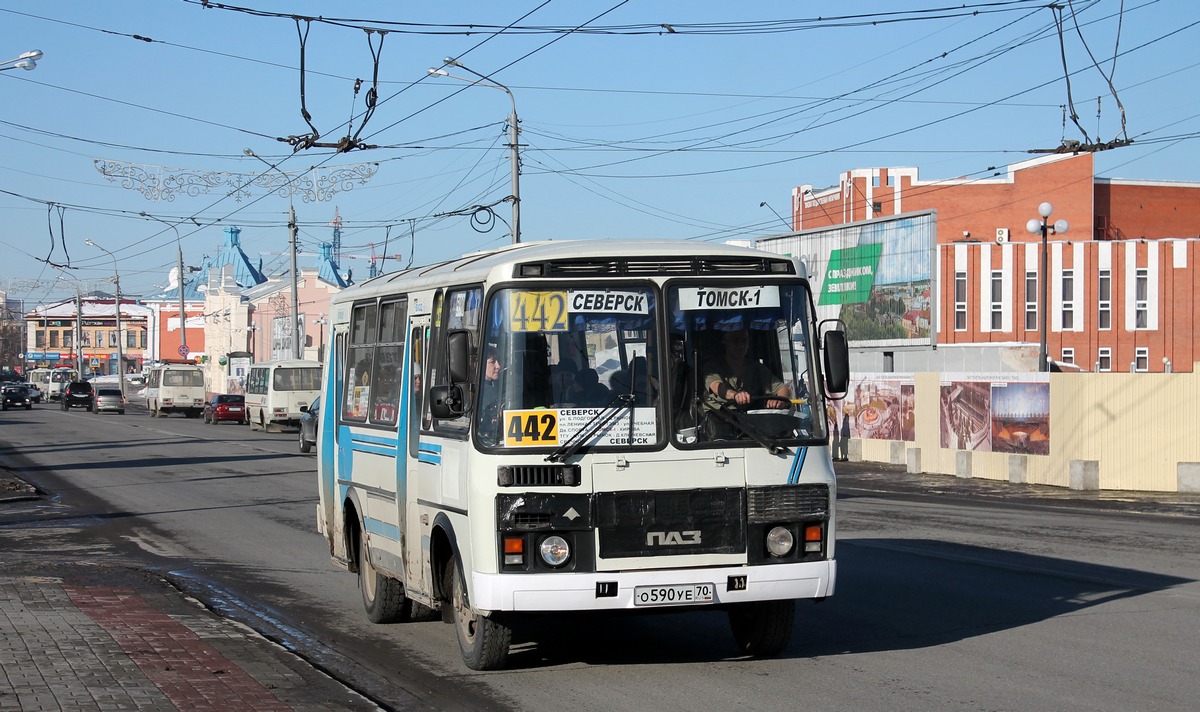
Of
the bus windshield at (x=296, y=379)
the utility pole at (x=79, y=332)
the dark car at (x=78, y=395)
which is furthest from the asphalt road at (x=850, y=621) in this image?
the utility pole at (x=79, y=332)

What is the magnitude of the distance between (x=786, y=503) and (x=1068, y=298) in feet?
185

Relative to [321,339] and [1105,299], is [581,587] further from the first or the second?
Answer: [1105,299]

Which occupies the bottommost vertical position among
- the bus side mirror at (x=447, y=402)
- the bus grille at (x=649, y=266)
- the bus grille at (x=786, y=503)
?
the bus grille at (x=786, y=503)

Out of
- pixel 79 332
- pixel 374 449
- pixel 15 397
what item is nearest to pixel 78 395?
pixel 15 397

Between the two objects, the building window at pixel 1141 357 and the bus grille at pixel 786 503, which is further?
the building window at pixel 1141 357

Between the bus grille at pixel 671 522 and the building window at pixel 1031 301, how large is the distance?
56.1m

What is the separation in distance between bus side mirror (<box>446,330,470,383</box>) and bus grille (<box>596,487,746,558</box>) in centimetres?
105

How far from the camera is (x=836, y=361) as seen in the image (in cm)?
817

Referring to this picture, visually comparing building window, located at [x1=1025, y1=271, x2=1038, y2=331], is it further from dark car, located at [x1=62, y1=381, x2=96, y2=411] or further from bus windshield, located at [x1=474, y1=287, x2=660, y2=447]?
bus windshield, located at [x1=474, y1=287, x2=660, y2=447]

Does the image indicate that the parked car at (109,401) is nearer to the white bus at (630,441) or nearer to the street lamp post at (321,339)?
the street lamp post at (321,339)

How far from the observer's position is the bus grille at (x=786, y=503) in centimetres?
805

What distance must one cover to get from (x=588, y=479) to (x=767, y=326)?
151 cm

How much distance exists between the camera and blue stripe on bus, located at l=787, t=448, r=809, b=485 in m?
8.14

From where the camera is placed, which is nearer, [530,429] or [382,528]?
[530,429]
